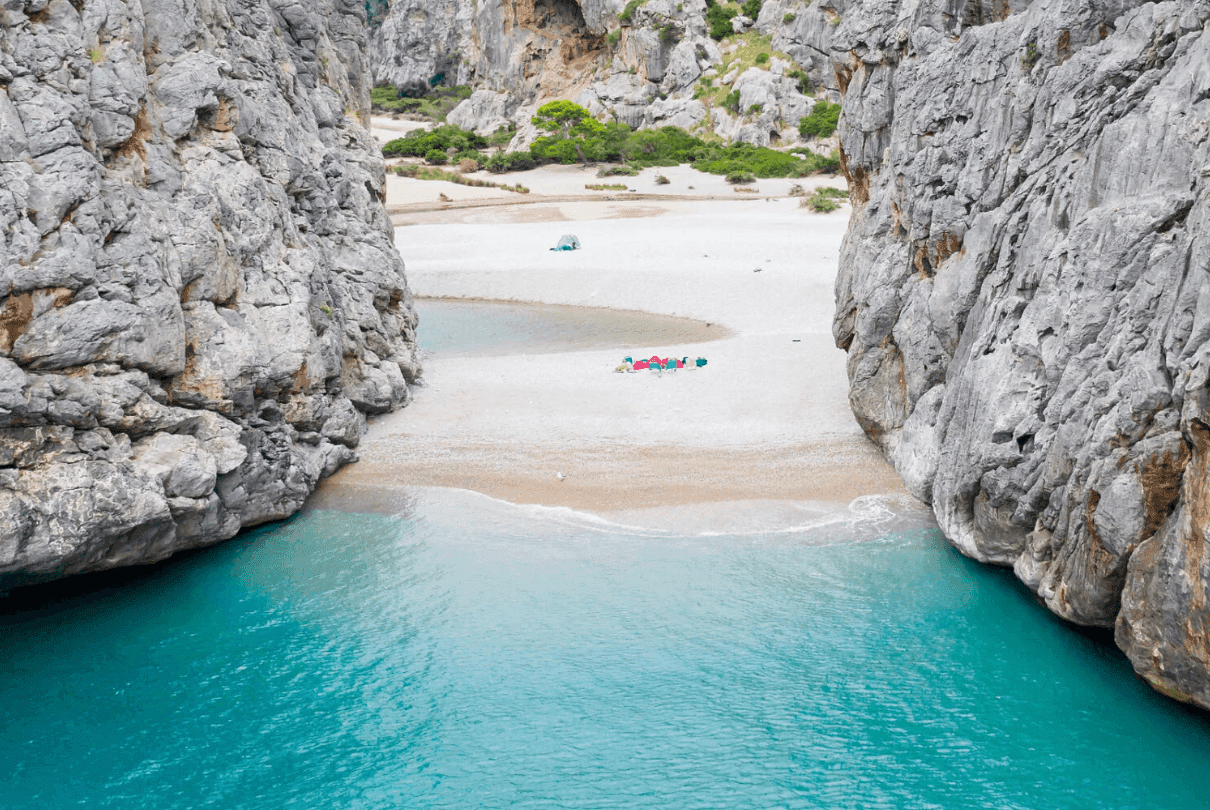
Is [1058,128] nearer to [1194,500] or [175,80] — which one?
[1194,500]

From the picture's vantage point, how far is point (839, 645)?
1436cm

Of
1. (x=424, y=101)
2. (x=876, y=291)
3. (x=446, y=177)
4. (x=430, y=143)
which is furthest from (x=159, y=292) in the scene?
(x=424, y=101)

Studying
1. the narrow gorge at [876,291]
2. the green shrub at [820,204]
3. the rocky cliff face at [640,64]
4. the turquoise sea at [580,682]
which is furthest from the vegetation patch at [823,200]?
the turquoise sea at [580,682]

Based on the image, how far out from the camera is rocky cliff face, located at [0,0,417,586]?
1446 cm

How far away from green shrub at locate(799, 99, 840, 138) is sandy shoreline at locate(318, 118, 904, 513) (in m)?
24.2

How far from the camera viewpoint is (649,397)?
25.5m

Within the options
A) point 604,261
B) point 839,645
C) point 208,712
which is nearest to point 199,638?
point 208,712

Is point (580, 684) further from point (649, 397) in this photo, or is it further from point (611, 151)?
point (611, 151)

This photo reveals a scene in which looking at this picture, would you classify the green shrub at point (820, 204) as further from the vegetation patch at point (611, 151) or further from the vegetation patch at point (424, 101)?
the vegetation patch at point (424, 101)

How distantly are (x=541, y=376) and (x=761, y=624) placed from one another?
14373 mm

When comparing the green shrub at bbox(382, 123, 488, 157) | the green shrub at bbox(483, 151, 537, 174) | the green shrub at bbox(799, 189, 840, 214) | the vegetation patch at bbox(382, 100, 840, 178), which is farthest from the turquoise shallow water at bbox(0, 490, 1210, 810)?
the green shrub at bbox(382, 123, 488, 157)

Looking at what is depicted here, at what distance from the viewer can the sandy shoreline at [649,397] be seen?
67.8ft

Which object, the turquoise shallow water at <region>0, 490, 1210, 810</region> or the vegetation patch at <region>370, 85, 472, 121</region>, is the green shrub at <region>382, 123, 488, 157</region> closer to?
the vegetation patch at <region>370, 85, 472, 121</region>

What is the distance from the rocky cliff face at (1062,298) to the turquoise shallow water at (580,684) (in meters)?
1.36
